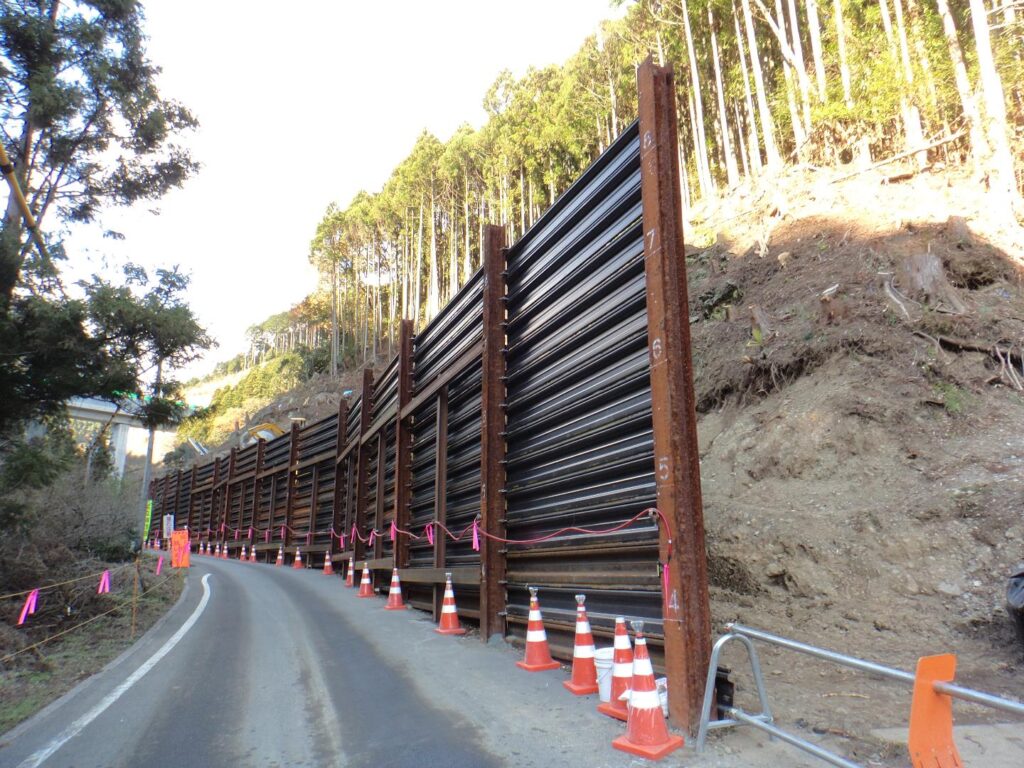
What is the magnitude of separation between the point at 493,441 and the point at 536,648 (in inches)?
87.0

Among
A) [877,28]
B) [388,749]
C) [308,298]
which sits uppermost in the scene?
[308,298]

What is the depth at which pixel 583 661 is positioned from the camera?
175 inches

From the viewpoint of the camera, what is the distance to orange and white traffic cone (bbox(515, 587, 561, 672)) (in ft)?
16.9

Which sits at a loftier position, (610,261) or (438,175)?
(438,175)

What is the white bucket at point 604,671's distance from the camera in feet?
13.4

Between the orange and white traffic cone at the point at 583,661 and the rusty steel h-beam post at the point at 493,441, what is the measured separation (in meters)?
1.94

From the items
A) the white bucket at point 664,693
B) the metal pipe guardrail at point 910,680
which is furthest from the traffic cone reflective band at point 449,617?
the metal pipe guardrail at point 910,680

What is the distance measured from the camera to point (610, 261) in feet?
17.1

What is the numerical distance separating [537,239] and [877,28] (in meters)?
16.0

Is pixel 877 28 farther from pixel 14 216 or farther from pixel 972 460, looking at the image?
pixel 14 216

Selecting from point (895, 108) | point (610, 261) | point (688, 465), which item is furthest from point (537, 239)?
point (895, 108)

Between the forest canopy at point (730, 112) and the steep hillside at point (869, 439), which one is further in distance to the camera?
the forest canopy at point (730, 112)

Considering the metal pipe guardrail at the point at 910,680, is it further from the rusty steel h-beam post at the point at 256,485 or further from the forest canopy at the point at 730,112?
the rusty steel h-beam post at the point at 256,485

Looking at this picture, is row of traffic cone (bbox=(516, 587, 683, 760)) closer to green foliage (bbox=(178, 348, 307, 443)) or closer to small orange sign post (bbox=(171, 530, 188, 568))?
small orange sign post (bbox=(171, 530, 188, 568))
